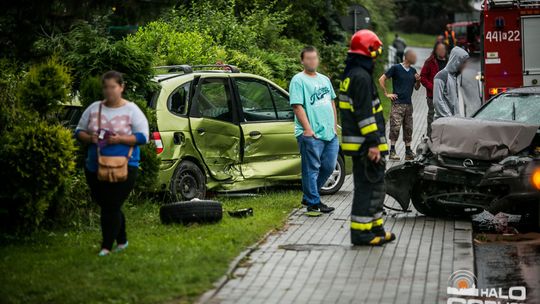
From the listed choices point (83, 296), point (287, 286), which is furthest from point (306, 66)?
point (83, 296)

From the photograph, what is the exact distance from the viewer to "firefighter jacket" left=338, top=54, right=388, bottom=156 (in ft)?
32.9

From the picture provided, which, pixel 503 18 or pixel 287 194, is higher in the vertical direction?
pixel 503 18

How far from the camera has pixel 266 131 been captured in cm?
1363

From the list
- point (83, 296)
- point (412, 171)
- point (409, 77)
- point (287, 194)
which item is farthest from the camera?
point (409, 77)

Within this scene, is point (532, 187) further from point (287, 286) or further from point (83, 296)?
point (83, 296)

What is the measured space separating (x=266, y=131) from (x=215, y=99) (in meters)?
0.81

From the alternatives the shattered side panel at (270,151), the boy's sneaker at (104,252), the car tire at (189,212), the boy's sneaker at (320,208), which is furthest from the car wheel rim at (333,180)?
the boy's sneaker at (104,252)

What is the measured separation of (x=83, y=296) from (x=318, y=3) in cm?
2053

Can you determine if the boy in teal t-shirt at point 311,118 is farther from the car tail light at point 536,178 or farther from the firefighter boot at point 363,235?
the car tail light at point 536,178

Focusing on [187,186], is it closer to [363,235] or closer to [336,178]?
[336,178]

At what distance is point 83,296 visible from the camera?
7.89 m

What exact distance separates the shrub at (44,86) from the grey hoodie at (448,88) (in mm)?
6968

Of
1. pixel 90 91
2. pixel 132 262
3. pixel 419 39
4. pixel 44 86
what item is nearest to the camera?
pixel 132 262

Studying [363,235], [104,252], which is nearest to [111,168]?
[104,252]
